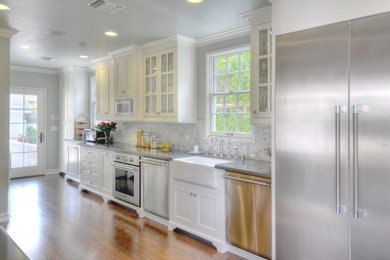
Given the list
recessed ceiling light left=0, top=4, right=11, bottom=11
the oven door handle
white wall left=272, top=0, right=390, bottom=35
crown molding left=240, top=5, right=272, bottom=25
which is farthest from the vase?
white wall left=272, top=0, right=390, bottom=35

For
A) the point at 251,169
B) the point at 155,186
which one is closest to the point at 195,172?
the point at 251,169

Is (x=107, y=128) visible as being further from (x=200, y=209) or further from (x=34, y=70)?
(x=200, y=209)

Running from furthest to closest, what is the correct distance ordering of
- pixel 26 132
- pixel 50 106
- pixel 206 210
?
pixel 50 106, pixel 26 132, pixel 206 210

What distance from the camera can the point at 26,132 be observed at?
6.74 metres

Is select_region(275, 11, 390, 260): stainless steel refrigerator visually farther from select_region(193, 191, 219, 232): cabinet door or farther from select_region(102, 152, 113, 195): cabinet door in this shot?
select_region(102, 152, 113, 195): cabinet door

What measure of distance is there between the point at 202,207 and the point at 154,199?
90cm

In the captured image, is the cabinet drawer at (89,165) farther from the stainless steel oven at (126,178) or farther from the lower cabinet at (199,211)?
the lower cabinet at (199,211)

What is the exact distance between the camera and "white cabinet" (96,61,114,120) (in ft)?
17.4

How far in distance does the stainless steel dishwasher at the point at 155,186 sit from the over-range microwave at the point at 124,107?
1144 millimetres

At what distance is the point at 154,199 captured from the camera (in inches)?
152

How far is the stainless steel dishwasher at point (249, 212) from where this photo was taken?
2621 mm

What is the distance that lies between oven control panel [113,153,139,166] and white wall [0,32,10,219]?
4.85ft

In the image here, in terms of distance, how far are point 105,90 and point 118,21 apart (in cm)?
223

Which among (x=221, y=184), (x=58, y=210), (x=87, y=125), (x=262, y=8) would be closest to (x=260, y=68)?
(x=262, y=8)
